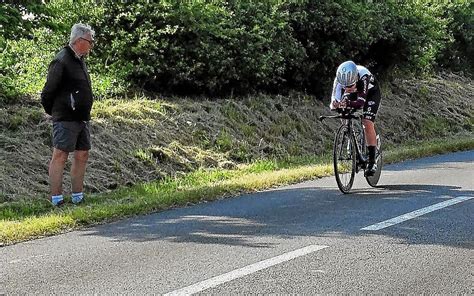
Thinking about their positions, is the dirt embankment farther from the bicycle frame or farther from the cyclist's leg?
the cyclist's leg

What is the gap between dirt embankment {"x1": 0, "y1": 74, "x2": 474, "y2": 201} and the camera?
10.3 m

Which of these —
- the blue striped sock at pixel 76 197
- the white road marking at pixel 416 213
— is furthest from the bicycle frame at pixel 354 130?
the blue striped sock at pixel 76 197

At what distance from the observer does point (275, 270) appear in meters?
5.68

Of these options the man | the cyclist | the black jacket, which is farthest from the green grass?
the cyclist

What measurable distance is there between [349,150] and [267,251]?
4334 millimetres

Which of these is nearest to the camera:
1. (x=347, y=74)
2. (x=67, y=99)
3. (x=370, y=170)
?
(x=67, y=99)

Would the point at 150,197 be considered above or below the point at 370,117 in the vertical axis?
below

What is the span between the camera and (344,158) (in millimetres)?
10297

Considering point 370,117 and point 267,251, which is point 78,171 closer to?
point 267,251

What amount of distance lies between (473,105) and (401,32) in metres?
5.63

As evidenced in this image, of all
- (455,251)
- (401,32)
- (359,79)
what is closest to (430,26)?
(401,32)

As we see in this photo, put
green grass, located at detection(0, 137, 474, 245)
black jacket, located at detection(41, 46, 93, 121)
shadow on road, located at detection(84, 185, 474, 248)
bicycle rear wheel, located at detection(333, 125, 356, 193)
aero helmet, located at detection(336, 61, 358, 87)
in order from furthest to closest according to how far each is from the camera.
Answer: bicycle rear wheel, located at detection(333, 125, 356, 193) < aero helmet, located at detection(336, 61, 358, 87) < black jacket, located at detection(41, 46, 93, 121) < green grass, located at detection(0, 137, 474, 245) < shadow on road, located at detection(84, 185, 474, 248)

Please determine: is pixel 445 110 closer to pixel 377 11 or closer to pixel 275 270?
pixel 377 11

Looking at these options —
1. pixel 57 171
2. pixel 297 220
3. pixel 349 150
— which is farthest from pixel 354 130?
pixel 57 171
